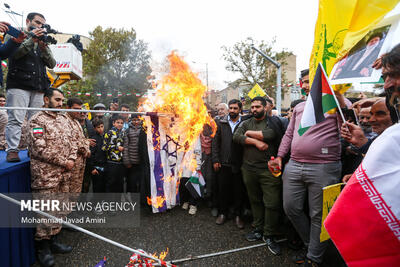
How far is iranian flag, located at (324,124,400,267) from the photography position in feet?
3.25

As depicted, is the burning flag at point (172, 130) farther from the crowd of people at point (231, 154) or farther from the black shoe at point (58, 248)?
the black shoe at point (58, 248)

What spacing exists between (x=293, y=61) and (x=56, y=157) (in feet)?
139

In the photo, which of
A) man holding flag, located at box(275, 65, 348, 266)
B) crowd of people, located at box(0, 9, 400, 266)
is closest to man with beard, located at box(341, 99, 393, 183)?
crowd of people, located at box(0, 9, 400, 266)

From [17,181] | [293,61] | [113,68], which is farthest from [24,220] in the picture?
[293,61]

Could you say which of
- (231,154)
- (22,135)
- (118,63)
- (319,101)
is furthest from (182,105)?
(118,63)

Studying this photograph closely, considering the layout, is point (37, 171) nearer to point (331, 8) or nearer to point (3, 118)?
point (3, 118)

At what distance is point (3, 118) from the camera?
4.90 meters

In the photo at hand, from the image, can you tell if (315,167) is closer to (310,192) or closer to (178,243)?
(310,192)

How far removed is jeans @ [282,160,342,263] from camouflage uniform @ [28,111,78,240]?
338 cm

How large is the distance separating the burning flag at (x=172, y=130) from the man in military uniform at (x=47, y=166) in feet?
5.32

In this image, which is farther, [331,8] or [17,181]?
[17,181]

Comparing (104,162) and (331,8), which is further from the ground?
(331,8)

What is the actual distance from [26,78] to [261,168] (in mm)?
4165

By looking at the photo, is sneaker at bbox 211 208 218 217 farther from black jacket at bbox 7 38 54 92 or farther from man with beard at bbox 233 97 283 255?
black jacket at bbox 7 38 54 92
